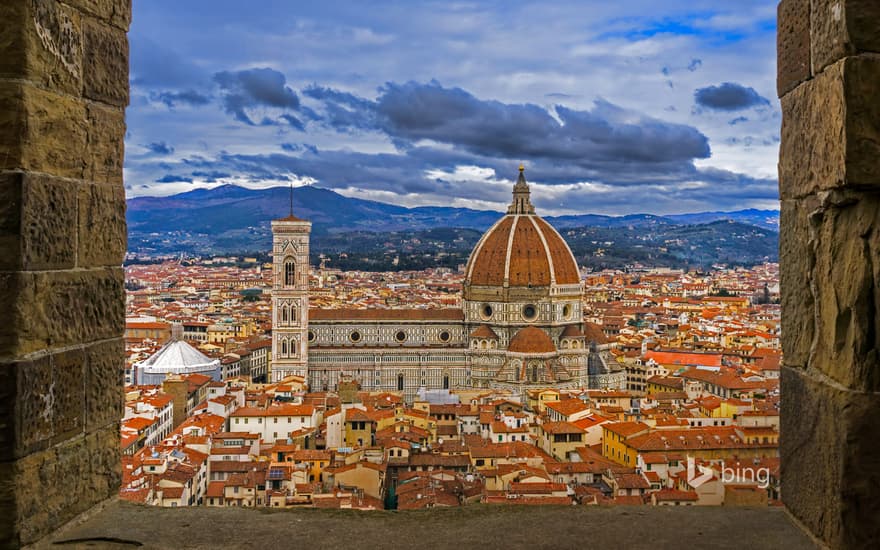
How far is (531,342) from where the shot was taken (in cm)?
3459

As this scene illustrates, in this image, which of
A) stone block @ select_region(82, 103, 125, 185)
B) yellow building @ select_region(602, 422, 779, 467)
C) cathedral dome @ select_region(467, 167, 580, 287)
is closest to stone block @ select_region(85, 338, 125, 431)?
stone block @ select_region(82, 103, 125, 185)

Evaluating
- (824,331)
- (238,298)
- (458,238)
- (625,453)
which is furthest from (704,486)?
(458,238)

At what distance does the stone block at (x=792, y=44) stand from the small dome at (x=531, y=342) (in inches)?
1253

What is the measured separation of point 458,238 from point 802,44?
16853cm

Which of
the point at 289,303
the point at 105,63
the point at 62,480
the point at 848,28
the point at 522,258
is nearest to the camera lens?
the point at 848,28

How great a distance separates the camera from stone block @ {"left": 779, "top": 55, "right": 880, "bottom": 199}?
2.07 m

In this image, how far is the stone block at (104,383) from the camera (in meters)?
2.58

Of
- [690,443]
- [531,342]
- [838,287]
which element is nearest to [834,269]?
[838,287]

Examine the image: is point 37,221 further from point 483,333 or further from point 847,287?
point 483,333

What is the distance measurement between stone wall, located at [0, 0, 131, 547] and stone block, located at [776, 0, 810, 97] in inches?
81.6

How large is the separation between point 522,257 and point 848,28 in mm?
37321

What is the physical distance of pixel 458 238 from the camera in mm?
170875

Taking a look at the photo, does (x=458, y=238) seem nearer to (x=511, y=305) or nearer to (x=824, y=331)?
(x=511, y=305)

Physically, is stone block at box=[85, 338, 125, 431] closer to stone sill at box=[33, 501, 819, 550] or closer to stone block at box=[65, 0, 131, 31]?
stone sill at box=[33, 501, 819, 550]
